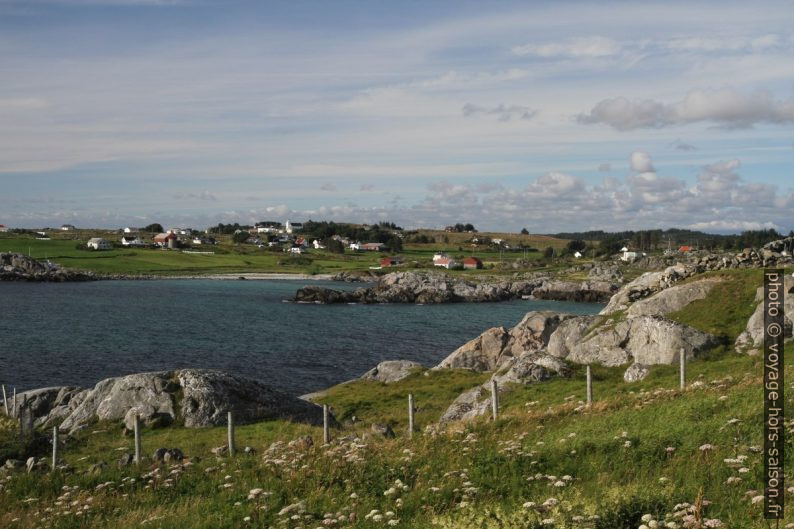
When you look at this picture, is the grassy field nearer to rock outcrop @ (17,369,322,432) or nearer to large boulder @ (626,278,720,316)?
rock outcrop @ (17,369,322,432)

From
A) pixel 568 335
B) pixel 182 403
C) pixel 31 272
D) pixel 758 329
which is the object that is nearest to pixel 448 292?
pixel 568 335

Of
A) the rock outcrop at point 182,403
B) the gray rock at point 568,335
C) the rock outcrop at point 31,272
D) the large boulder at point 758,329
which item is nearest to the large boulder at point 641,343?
the large boulder at point 758,329

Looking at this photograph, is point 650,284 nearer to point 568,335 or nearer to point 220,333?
point 568,335

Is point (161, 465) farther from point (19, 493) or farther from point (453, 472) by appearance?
point (453, 472)

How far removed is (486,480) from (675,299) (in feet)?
119

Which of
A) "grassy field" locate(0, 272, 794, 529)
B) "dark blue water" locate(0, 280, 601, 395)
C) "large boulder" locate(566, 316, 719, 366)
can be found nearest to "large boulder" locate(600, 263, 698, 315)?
"large boulder" locate(566, 316, 719, 366)

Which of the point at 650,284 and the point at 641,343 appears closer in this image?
the point at 641,343

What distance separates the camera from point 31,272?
19088 cm

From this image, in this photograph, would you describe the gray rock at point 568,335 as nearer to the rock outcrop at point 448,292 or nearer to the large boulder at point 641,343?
the large boulder at point 641,343

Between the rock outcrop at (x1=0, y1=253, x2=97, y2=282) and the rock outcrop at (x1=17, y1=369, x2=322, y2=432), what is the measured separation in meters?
170

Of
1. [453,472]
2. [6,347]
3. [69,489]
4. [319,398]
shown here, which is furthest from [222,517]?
[6,347]

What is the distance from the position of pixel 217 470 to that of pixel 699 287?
126 feet

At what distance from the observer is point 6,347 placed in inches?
2953

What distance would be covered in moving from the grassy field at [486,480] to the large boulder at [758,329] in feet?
38.5
